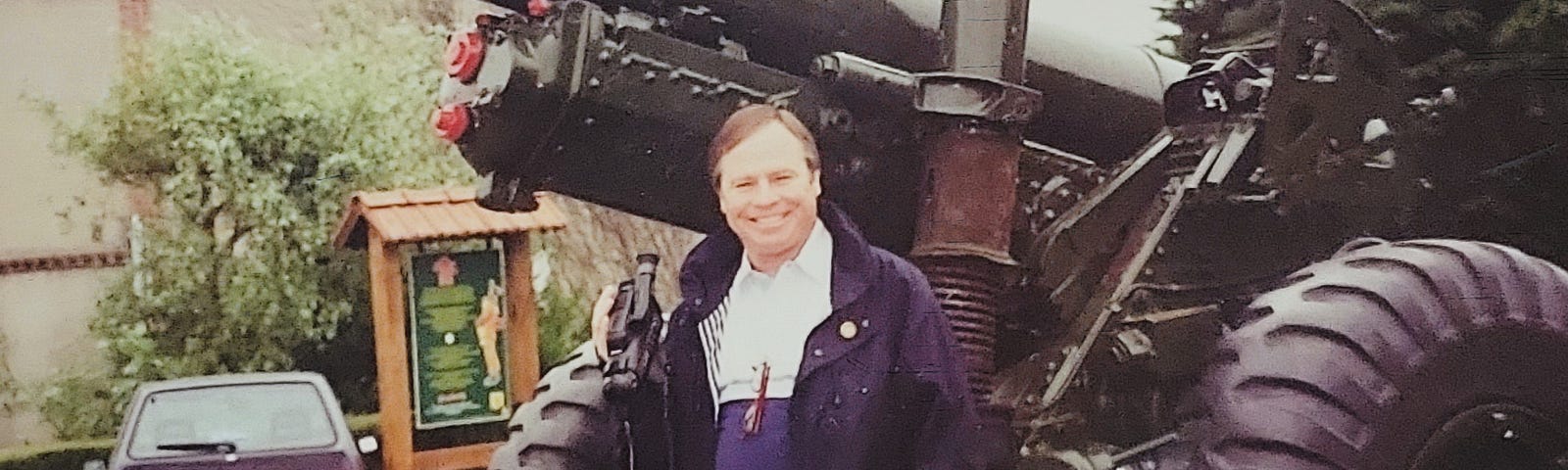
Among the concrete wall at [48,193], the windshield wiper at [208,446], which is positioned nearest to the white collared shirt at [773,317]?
the windshield wiper at [208,446]

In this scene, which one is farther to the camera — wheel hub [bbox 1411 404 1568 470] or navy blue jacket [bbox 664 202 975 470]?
wheel hub [bbox 1411 404 1568 470]

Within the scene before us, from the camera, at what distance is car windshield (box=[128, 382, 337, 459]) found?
1.51 meters

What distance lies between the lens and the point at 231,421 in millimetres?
1523

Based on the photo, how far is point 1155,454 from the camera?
1593mm

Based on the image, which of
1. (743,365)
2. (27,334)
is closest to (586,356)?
(743,365)

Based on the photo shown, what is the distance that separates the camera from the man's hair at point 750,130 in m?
1.48

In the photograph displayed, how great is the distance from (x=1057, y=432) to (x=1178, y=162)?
1.00 feet

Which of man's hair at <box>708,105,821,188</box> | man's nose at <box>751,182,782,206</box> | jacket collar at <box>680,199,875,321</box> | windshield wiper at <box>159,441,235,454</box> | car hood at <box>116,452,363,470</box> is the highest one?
man's hair at <box>708,105,821,188</box>

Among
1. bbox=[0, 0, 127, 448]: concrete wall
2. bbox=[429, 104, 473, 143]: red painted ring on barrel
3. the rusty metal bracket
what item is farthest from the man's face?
bbox=[0, 0, 127, 448]: concrete wall

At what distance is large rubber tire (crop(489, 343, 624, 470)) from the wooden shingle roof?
139 millimetres

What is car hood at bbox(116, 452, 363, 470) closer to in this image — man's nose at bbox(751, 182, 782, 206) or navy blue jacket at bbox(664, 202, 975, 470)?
navy blue jacket at bbox(664, 202, 975, 470)

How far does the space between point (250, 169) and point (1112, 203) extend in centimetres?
87

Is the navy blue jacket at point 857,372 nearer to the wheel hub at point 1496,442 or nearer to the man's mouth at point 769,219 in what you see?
the man's mouth at point 769,219

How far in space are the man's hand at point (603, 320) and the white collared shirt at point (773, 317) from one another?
11 cm
